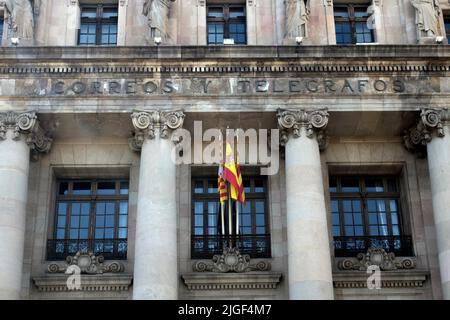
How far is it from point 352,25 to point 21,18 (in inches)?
500

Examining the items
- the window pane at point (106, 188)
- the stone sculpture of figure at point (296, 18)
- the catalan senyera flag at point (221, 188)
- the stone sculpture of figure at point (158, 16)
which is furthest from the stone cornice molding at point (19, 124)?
the stone sculpture of figure at point (296, 18)

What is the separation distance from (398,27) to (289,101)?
235 inches

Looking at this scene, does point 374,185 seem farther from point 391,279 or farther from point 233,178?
point 233,178

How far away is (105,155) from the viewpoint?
3106 cm

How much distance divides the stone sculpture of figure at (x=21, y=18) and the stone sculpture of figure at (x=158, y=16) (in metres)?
4.25

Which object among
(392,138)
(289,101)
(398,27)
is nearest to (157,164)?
(289,101)

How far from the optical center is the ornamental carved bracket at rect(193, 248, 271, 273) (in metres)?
29.1

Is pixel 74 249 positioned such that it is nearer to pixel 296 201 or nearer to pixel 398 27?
pixel 296 201

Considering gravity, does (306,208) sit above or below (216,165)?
below

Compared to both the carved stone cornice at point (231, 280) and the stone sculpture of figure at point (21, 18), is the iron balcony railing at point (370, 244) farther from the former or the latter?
the stone sculpture of figure at point (21, 18)

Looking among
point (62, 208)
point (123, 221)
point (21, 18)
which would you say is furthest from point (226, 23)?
point (62, 208)

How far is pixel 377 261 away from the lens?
29484 millimetres

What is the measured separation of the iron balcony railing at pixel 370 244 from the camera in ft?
98.1

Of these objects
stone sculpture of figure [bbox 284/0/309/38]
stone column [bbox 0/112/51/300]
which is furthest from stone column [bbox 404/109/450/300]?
stone column [bbox 0/112/51/300]
